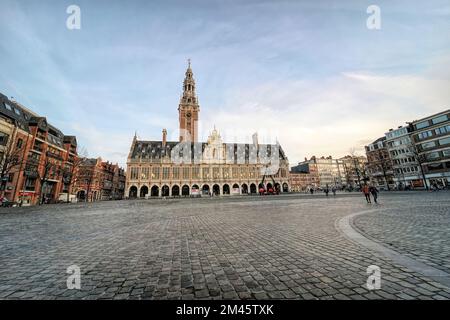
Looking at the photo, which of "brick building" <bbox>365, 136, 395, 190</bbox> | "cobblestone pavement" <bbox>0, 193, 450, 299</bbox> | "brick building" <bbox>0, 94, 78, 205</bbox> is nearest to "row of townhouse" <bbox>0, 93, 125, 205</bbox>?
"brick building" <bbox>0, 94, 78, 205</bbox>

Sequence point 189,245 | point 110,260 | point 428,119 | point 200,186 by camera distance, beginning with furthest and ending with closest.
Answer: point 200,186 → point 428,119 → point 189,245 → point 110,260

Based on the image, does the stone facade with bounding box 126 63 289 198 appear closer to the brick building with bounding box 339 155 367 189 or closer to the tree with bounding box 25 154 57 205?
the brick building with bounding box 339 155 367 189

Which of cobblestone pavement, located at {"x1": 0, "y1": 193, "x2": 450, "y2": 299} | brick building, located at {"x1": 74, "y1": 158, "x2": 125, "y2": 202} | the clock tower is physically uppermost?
the clock tower

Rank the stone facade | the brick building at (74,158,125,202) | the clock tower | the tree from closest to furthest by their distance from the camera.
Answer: the tree < the brick building at (74,158,125,202) < the stone facade < the clock tower

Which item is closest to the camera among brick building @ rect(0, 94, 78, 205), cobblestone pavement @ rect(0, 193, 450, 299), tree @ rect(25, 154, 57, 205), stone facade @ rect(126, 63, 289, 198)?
cobblestone pavement @ rect(0, 193, 450, 299)

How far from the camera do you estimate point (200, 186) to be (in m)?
61.3

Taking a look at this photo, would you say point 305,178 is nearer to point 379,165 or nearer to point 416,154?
point 379,165

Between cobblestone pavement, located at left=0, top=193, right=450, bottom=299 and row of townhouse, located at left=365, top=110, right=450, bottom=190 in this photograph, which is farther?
row of townhouse, located at left=365, top=110, right=450, bottom=190

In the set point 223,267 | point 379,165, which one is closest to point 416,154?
point 379,165

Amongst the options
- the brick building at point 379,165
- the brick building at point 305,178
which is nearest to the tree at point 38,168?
the brick building at point 379,165

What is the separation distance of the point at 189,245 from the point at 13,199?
141ft
